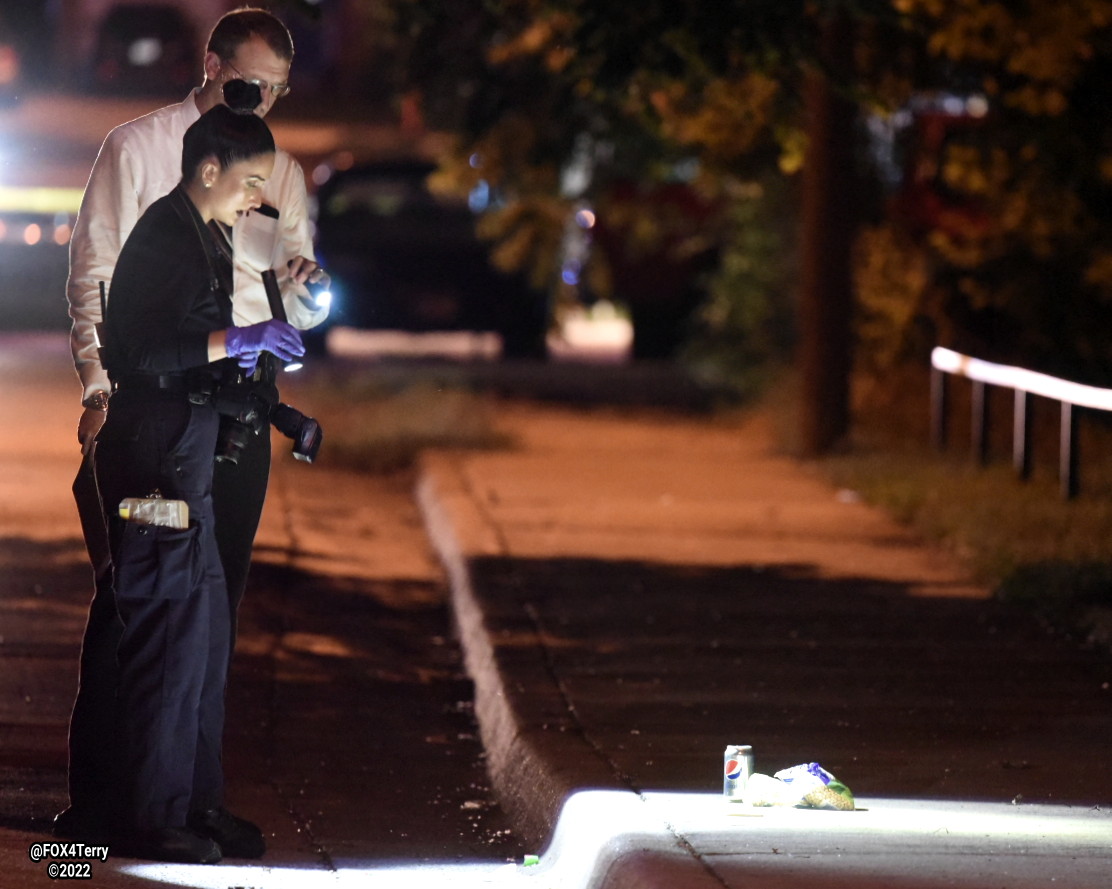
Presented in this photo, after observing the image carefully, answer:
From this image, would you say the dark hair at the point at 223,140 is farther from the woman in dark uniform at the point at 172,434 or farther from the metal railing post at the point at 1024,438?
the metal railing post at the point at 1024,438

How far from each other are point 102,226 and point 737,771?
219 centimetres

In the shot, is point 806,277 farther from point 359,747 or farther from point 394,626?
point 359,747

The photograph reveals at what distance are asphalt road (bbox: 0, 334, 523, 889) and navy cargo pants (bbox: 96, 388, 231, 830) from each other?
25 centimetres

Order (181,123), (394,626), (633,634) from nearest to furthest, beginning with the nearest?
1. (181,123)
2. (633,634)
3. (394,626)

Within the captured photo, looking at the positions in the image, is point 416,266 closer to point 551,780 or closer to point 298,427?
point 551,780

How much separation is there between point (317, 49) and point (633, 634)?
24.0 m

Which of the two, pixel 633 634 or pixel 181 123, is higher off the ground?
pixel 181 123

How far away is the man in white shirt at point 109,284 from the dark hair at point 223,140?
25cm

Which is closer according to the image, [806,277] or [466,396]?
[806,277]

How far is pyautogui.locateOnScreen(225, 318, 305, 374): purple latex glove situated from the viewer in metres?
5.46

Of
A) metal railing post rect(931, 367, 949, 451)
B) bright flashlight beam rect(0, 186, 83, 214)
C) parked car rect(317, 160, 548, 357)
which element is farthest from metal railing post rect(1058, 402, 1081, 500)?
bright flashlight beam rect(0, 186, 83, 214)

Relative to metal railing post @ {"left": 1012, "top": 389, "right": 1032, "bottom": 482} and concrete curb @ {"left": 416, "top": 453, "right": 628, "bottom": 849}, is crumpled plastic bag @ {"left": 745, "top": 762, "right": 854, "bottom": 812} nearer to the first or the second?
concrete curb @ {"left": 416, "top": 453, "right": 628, "bottom": 849}

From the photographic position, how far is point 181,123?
5945 millimetres

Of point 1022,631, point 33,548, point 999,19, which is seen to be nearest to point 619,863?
point 1022,631
